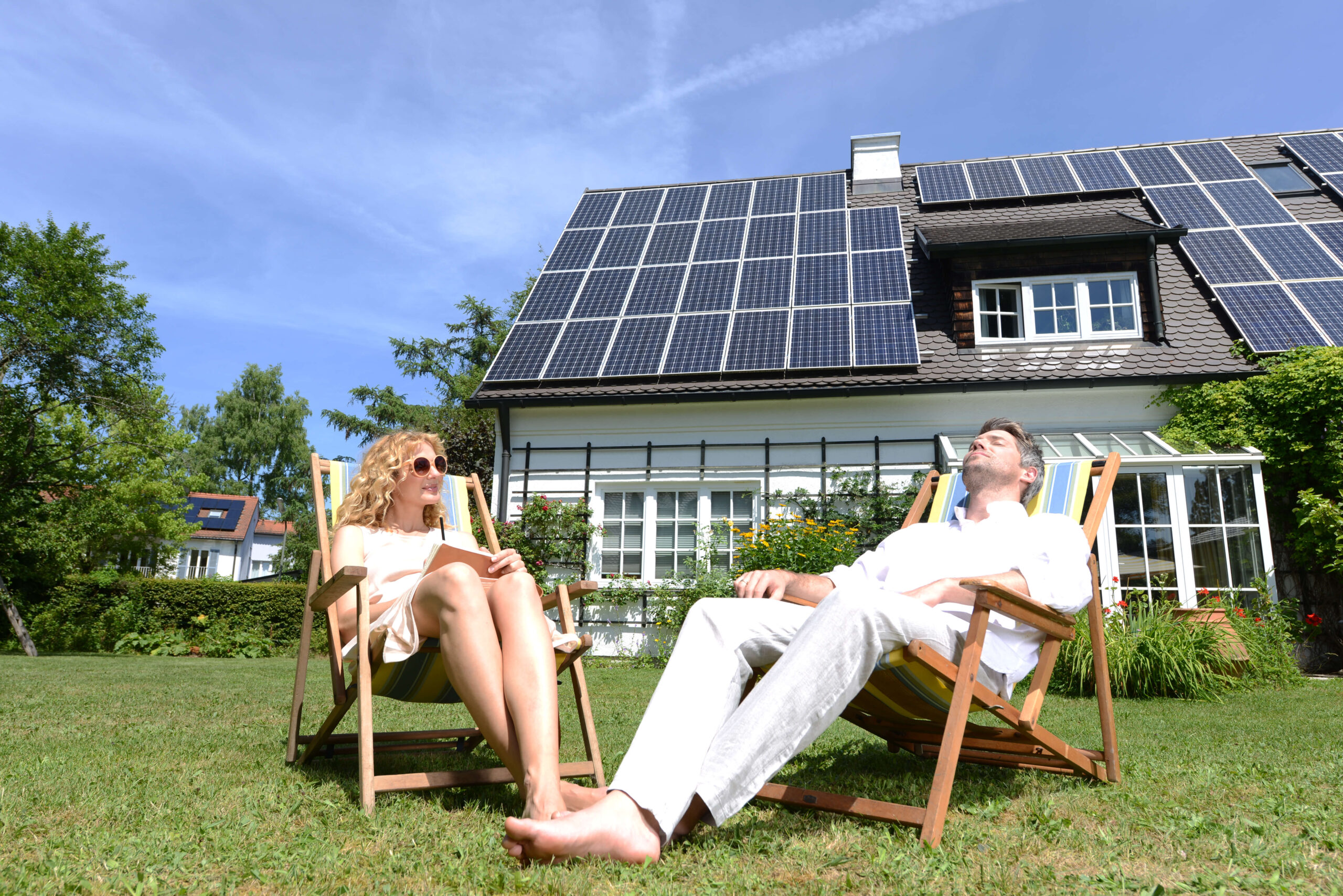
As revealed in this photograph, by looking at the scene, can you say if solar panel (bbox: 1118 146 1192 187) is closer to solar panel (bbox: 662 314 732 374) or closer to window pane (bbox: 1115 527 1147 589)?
window pane (bbox: 1115 527 1147 589)

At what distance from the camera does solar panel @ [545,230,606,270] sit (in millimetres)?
11344

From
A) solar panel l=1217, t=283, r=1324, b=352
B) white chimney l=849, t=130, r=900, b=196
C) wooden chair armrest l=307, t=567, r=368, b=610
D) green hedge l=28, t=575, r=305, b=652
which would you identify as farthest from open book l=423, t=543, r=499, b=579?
white chimney l=849, t=130, r=900, b=196

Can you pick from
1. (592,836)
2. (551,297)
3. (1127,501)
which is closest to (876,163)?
(551,297)

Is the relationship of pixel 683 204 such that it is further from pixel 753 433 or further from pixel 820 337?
pixel 753 433

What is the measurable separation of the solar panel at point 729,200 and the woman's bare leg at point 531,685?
10.4m

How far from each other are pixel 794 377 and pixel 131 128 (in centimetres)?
1091

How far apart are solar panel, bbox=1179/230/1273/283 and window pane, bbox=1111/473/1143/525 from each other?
3.27 metres

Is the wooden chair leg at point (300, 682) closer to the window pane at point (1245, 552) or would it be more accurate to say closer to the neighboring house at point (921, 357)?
the neighboring house at point (921, 357)

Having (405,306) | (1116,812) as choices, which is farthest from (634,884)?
(405,306)

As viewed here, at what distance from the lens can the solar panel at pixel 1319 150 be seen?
37.3 ft

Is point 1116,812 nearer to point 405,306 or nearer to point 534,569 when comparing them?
point 534,569

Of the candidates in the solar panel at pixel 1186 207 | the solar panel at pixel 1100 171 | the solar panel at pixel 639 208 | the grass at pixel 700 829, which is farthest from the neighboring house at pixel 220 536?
the grass at pixel 700 829

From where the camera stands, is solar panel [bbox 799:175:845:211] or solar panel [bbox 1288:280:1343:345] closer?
solar panel [bbox 1288:280:1343:345]

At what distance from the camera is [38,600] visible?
12789 mm
